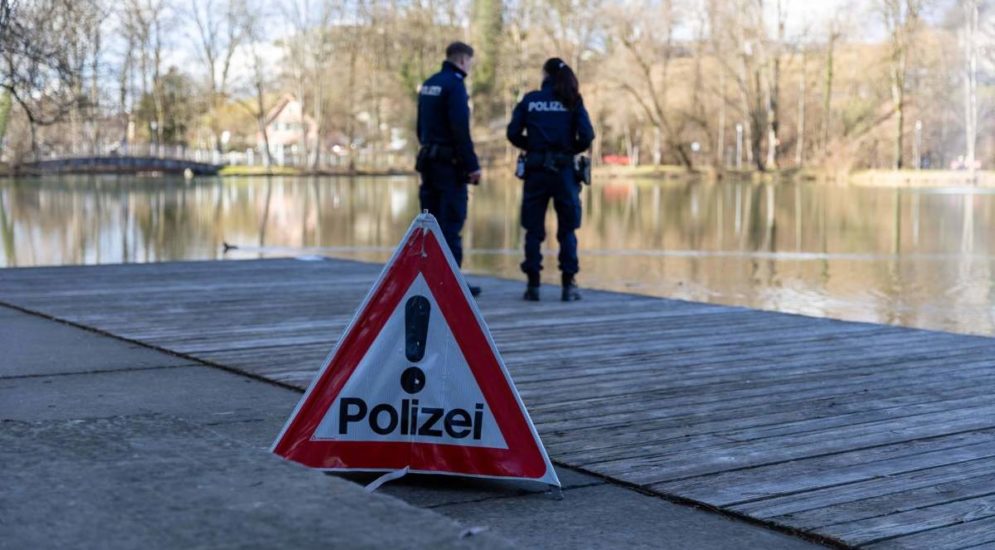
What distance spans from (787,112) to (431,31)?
21740 mm

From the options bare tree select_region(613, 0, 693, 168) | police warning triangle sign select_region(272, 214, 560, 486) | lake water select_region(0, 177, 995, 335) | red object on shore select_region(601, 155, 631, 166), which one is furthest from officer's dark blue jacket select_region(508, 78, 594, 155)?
red object on shore select_region(601, 155, 631, 166)

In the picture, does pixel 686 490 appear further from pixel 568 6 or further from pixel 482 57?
pixel 482 57

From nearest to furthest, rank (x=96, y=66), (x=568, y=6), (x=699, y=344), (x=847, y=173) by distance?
(x=699, y=344) < (x=96, y=66) < (x=847, y=173) < (x=568, y=6)

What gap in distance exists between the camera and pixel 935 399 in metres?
5.39

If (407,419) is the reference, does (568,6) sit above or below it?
above

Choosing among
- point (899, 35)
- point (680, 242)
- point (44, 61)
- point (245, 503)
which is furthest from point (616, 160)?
point (245, 503)

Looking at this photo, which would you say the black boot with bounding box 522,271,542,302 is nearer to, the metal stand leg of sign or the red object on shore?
the metal stand leg of sign

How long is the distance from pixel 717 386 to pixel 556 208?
4099 mm

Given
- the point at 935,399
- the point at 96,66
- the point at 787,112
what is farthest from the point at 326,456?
the point at 787,112

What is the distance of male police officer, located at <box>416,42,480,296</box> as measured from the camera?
31.7ft

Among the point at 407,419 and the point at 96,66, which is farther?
the point at 96,66

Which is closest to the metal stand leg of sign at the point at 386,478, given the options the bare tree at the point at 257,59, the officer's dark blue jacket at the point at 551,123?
the officer's dark blue jacket at the point at 551,123

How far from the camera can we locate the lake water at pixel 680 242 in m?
13.1

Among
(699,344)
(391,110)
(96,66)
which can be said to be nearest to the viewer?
(699,344)
